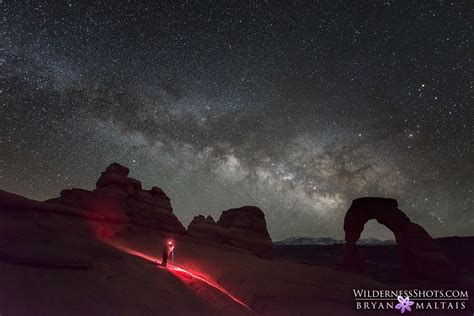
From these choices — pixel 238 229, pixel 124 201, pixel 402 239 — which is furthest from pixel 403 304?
pixel 124 201

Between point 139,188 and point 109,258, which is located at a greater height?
point 139,188

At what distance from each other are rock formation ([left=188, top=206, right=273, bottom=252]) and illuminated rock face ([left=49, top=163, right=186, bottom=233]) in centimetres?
394

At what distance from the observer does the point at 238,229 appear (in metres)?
41.8

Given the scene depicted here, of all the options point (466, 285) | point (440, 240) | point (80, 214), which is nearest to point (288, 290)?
point (80, 214)

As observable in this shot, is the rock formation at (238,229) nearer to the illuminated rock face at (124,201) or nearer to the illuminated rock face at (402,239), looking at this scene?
the illuminated rock face at (124,201)

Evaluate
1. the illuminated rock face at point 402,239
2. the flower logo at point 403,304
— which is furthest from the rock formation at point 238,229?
the flower logo at point 403,304

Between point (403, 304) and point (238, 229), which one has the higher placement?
point (238, 229)

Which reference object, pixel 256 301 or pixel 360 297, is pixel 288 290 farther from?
pixel 360 297

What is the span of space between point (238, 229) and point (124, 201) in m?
15.5

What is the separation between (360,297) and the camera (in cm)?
2183

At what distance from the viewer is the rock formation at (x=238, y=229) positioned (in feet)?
123

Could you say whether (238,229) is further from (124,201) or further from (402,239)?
(402,239)

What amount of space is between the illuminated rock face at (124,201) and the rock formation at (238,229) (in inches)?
155

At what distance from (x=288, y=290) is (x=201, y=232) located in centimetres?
1871
